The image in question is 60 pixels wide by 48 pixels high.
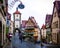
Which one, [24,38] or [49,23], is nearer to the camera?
[24,38]

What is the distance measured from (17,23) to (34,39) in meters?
1.73

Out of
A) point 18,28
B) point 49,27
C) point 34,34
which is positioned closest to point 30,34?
point 34,34

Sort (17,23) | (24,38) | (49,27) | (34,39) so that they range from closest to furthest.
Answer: (17,23) < (34,39) < (24,38) < (49,27)

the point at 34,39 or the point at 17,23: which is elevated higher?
the point at 17,23

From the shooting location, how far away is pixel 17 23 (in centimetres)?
1273

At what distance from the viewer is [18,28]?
13055 mm

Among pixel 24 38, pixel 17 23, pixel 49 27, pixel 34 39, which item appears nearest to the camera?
pixel 17 23

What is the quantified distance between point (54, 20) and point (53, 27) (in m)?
0.50

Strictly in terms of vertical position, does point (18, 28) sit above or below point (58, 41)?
above

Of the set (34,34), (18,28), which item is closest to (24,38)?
(34,34)

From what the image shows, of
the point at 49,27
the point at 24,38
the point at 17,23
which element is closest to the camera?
the point at 17,23

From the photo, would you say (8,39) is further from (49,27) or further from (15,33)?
(49,27)

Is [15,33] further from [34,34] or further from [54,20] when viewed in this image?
[54,20]

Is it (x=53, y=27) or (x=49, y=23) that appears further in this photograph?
(x=49, y=23)
